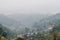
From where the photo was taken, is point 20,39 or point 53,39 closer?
point 53,39

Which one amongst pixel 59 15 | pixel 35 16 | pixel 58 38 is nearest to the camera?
pixel 58 38

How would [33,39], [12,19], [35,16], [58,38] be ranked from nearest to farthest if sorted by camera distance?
1. [58,38]
2. [33,39]
3. [35,16]
4. [12,19]

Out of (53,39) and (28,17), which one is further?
(28,17)

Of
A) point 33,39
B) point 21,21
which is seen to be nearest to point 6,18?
point 21,21

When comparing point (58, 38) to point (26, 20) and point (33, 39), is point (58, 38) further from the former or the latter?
point (26, 20)

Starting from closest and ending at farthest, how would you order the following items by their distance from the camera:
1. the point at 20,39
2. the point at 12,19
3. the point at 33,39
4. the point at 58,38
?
the point at 58,38 → the point at 20,39 → the point at 33,39 → the point at 12,19

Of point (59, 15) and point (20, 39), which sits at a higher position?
point (20, 39)

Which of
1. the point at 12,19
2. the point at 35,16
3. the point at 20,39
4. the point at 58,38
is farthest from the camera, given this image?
the point at 12,19

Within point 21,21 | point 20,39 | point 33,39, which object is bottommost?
point 21,21

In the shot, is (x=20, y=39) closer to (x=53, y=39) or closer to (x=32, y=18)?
(x=53, y=39)

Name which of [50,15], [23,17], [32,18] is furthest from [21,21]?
[50,15]
